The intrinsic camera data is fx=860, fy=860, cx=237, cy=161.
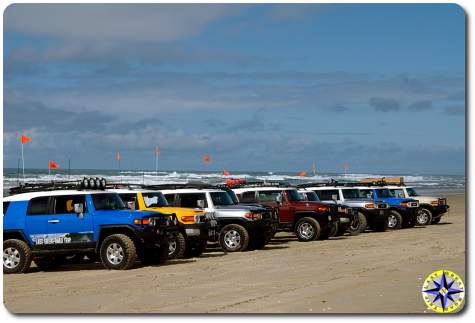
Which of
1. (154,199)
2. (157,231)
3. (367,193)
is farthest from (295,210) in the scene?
(157,231)

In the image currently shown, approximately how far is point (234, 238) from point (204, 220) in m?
1.54

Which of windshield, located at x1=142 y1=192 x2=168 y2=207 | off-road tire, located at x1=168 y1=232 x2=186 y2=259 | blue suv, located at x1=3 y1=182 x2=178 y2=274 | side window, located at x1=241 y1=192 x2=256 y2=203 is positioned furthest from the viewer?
side window, located at x1=241 y1=192 x2=256 y2=203

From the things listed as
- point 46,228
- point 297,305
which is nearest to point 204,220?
point 46,228

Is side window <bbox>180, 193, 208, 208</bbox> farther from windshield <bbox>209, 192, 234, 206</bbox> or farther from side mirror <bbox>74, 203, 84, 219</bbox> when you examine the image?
side mirror <bbox>74, 203, 84, 219</bbox>

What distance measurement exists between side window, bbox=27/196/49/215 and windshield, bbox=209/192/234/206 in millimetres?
4942

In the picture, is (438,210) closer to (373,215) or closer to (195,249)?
(373,215)

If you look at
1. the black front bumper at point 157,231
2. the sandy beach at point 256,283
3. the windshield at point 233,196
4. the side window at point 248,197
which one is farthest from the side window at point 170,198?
the side window at point 248,197

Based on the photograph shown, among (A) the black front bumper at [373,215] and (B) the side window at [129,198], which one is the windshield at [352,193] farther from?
(B) the side window at [129,198]

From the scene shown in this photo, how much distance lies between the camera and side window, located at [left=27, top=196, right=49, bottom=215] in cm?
1733

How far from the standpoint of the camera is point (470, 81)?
1319cm

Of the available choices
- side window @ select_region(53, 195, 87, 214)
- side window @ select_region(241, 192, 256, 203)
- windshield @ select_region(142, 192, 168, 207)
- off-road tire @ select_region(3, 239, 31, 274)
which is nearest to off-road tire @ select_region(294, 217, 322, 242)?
side window @ select_region(241, 192, 256, 203)

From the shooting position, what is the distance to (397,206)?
29.0m

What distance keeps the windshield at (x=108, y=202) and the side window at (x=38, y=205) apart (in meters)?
0.97

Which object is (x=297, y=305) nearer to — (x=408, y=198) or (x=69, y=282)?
(x=69, y=282)
